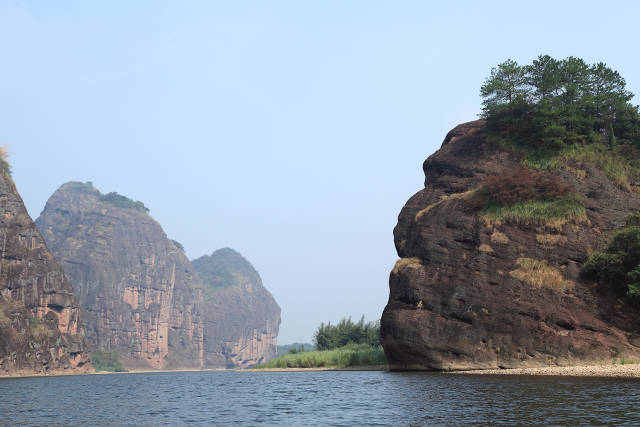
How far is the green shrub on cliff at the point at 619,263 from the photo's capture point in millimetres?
44250

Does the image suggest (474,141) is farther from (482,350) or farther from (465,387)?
(465,387)

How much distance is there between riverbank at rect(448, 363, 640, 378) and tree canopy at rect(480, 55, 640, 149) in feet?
81.4

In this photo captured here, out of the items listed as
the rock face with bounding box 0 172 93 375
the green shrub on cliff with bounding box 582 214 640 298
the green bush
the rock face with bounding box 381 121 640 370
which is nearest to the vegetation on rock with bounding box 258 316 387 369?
the green bush

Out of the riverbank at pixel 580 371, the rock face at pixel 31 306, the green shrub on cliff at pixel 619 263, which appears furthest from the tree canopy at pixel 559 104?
the rock face at pixel 31 306

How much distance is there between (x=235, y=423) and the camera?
2278cm

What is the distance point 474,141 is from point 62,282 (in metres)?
121

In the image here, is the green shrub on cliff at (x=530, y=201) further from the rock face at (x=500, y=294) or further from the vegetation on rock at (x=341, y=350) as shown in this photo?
the vegetation on rock at (x=341, y=350)

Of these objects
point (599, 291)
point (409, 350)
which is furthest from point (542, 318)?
point (409, 350)

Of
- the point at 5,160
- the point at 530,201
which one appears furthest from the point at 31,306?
the point at 530,201

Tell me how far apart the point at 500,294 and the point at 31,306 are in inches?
4829

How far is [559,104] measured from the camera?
6194 cm

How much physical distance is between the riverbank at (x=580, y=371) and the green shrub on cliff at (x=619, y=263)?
6612 millimetres

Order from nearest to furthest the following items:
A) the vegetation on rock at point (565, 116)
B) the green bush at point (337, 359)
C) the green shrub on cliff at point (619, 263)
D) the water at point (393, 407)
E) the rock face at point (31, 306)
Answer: the water at point (393, 407), the green shrub on cliff at point (619, 263), the vegetation on rock at point (565, 116), the green bush at point (337, 359), the rock face at point (31, 306)

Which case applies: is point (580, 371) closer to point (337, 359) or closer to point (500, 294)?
point (500, 294)
